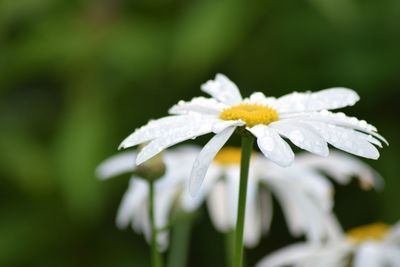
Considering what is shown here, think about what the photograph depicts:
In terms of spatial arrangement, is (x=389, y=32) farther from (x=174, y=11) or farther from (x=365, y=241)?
(x=365, y=241)

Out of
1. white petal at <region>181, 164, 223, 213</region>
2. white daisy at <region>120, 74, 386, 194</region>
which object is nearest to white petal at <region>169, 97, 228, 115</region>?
white daisy at <region>120, 74, 386, 194</region>

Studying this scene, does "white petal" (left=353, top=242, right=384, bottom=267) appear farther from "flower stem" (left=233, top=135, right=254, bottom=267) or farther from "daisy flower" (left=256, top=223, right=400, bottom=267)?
"flower stem" (left=233, top=135, right=254, bottom=267)

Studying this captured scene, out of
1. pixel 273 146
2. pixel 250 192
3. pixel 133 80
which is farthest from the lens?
pixel 133 80

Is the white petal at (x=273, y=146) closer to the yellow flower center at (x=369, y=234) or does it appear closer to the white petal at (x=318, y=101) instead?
the white petal at (x=318, y=101)

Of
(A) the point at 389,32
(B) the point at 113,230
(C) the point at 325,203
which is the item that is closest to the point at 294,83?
(A) the point at 389,32

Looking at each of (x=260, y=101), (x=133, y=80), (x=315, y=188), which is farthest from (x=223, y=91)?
(x=133, y=80)

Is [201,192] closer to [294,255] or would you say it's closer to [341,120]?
[294,255]

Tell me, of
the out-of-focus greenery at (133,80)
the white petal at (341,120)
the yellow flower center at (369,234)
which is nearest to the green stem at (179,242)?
the yellow flower center at (369,234)
